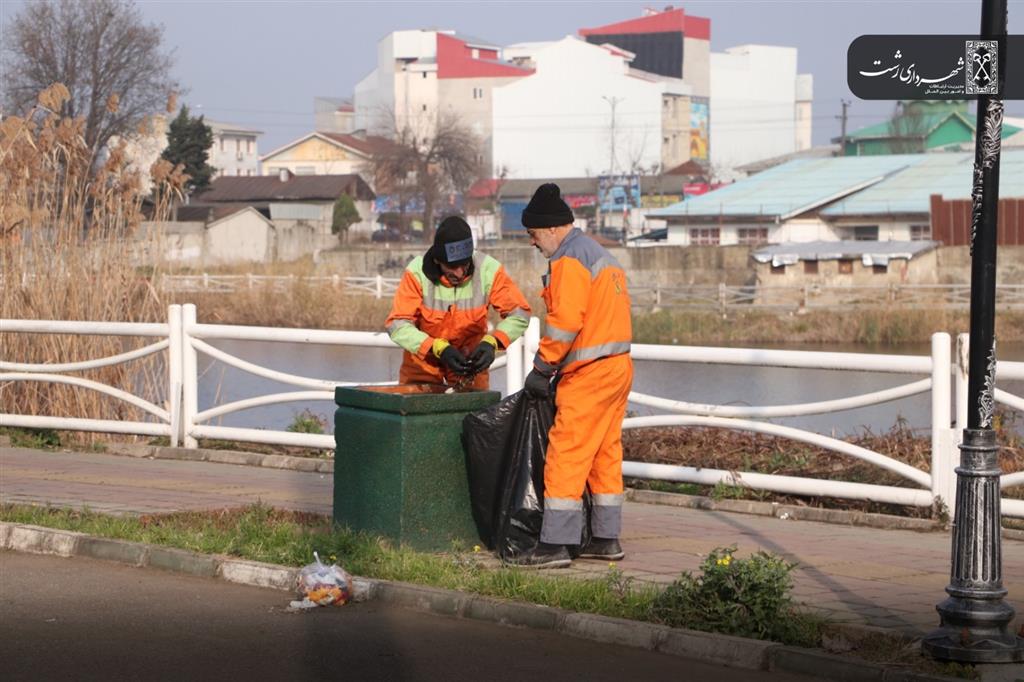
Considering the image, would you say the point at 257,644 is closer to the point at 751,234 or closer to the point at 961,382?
the point at 961,382

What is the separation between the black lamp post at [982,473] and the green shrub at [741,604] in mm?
607

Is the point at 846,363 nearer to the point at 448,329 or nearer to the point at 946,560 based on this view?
the point at 946,560

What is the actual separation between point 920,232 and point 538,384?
178 feet

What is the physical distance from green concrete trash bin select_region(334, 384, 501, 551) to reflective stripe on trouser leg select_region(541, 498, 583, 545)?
636 millimetres

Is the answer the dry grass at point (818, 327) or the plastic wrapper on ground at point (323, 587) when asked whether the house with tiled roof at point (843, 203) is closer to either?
the dry grass at point (818, 327)

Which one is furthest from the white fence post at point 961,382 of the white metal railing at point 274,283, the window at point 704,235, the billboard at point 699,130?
the billboard at point 699,130

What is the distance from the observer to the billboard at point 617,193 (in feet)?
298

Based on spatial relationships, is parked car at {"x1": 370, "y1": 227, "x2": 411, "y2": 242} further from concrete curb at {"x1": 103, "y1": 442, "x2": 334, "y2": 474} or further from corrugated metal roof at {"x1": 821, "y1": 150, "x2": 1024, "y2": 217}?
concrete curb at {"x1": 103, "y1": 442, "x2": 334, "y2": 474}

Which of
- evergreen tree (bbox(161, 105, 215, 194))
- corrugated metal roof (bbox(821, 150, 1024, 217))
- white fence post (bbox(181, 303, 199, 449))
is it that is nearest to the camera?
white fence post (bbox(181, 303, 199, 449))

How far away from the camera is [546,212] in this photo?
25.1ft

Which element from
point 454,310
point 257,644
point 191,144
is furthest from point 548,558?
point 191,144

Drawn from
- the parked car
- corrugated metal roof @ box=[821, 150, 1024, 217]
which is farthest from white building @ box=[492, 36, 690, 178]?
corrugated metal roof @ box=[821, 150, 1024, 217]

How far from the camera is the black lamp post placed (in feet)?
18.6

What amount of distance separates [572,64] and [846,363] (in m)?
98.7
